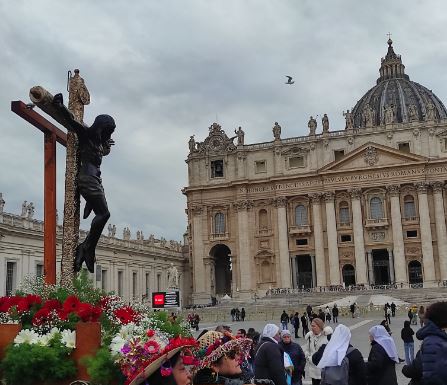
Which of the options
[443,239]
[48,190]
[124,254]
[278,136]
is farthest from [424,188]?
[48,190]

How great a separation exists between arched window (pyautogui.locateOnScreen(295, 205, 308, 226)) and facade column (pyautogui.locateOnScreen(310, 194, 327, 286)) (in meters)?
1.28

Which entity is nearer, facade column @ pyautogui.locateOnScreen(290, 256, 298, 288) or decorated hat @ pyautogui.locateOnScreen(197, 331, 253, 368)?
decorated hat @ pyautogui.locateOnScreen(197, 331, 253, 368)

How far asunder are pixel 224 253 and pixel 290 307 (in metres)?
20.3

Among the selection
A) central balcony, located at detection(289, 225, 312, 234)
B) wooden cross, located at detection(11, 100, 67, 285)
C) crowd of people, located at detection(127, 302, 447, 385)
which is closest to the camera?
crowd of people, located at detection(127, 302, 447, 385)

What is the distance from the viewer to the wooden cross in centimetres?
906

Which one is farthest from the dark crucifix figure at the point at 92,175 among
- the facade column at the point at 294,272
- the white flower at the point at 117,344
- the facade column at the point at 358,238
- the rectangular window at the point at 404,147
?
the rectangular window at the point at 404,147

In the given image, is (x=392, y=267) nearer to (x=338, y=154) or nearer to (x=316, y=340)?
(x=338, y=154)

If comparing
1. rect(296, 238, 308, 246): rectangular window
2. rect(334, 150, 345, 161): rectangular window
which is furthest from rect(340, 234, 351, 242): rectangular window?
rect(334, 150, 345, 161): rectangular window

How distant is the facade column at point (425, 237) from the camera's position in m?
55.6

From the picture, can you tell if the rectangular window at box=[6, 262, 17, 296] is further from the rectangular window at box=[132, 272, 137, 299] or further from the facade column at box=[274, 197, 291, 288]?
the facade column at box=[274, 197, 291, 288]

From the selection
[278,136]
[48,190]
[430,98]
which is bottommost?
[48,190]

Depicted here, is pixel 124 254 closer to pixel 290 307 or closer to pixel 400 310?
pixel 290 307

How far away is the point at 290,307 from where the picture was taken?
48.3 meters

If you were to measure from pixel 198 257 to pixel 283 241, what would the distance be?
9.75 meters
